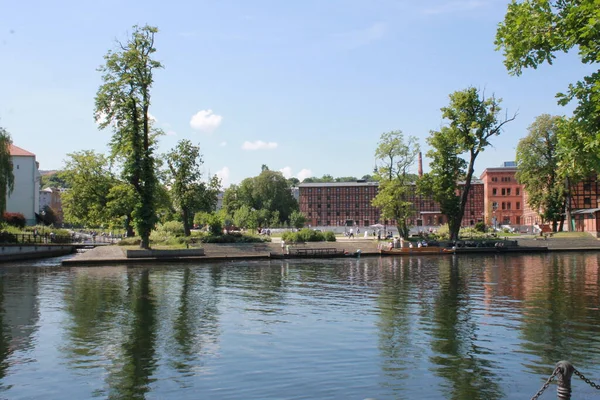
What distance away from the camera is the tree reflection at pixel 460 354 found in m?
12.1

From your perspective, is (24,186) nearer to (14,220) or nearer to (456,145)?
(14,220)

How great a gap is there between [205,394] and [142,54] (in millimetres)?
44144

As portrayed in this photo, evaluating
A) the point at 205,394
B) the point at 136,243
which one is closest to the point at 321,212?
the point at 136,243

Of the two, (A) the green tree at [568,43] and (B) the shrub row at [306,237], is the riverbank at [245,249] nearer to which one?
(B) the shrub row at [306,237]

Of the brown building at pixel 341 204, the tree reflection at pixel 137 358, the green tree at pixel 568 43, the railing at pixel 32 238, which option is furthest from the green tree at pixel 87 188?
the brown building at pixel 341 204

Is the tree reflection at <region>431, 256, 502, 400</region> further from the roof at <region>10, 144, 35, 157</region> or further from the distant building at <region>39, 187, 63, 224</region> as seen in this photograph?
the distant building at <region>39, 187, 63, 224</region>

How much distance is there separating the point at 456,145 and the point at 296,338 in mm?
51288

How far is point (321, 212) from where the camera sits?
153250 millimetres

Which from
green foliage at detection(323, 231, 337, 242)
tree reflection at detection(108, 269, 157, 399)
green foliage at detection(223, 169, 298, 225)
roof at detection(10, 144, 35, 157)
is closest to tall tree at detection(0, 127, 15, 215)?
green foliage at detection(323, 231, 337, 242)

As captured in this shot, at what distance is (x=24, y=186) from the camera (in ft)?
292

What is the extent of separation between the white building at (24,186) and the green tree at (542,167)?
7698cm

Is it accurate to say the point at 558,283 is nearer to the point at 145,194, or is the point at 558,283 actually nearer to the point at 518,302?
the point at 518,302

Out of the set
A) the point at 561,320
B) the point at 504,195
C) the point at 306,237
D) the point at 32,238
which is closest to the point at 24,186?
the point at 32,238

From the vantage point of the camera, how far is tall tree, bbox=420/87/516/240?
199 feet
